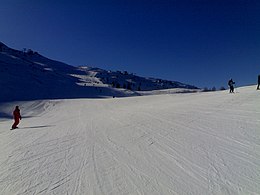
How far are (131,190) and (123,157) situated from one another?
2.11m

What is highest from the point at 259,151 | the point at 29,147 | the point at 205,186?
the point at 259,151

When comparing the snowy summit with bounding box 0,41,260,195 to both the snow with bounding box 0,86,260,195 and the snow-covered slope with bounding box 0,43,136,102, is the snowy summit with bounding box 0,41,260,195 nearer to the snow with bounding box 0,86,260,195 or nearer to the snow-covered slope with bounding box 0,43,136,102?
the snow with bounding box 0,86,260,195

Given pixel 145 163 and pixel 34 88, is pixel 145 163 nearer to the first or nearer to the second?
pixel 145 163

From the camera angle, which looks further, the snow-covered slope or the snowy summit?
the snow-covered slope

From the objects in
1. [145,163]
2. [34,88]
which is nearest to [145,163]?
[145,163]

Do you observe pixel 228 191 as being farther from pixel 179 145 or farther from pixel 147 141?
pixel 147 141

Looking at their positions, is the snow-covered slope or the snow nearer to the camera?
the snow

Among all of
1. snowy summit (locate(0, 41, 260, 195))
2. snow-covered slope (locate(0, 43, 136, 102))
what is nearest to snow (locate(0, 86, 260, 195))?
snowy summit (locate(0, 41, 260, 195))

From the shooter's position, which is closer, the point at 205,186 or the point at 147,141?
the point at 205,186

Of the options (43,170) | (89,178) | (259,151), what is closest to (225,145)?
(259,151)

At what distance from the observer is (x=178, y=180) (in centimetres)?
511

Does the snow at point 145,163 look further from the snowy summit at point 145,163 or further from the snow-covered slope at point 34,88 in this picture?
the snow-covered slope at point 34,88

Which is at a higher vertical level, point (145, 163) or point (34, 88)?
point (145, 163)

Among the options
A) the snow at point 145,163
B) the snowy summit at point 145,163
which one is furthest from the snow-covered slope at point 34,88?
the snowy summit at point 145,163
